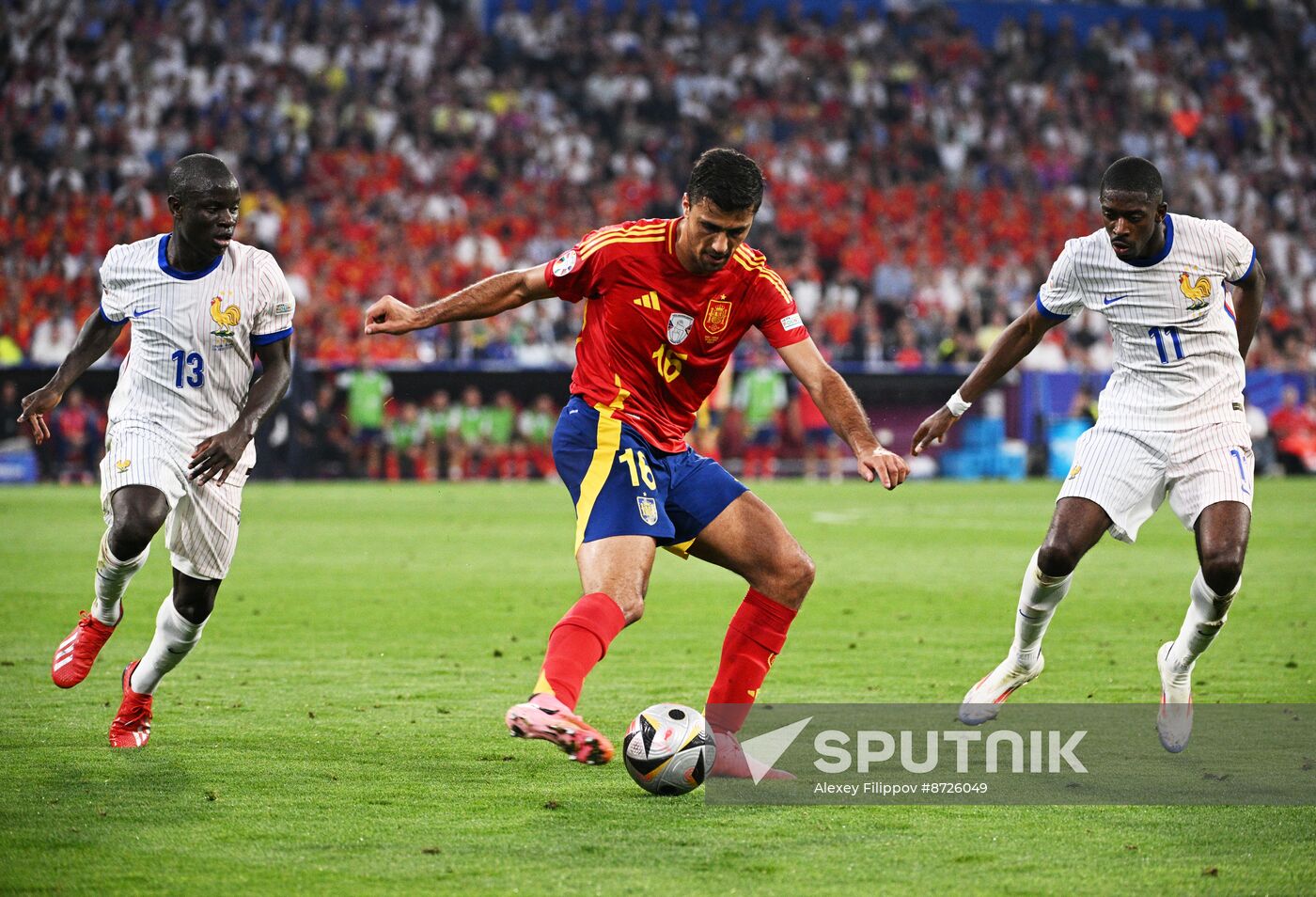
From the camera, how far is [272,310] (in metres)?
6.68

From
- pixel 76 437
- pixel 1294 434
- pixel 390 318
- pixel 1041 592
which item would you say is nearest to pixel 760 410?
pixel 1294 434

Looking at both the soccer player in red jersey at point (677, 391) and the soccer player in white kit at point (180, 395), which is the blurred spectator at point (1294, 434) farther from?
the soccer player in white kit at point (180, 395)

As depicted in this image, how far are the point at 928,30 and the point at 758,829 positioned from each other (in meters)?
33.4

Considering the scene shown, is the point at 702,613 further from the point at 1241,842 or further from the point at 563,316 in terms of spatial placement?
the point at 563,316

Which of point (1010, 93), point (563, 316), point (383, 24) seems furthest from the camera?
point (1010, 93)

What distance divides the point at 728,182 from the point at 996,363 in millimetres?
1921

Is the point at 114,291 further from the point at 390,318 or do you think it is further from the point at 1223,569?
the point at 1223,569

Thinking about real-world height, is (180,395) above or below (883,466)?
above

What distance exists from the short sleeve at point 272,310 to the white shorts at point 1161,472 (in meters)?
3.37

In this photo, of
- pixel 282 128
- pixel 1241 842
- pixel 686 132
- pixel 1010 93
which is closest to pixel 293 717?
pixel 1241 842

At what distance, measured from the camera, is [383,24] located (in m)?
31.2

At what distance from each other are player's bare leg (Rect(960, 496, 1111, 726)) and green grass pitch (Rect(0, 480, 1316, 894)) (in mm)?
657

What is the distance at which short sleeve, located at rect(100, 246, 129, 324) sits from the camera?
665 cm

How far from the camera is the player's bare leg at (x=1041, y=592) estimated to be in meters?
6.55
